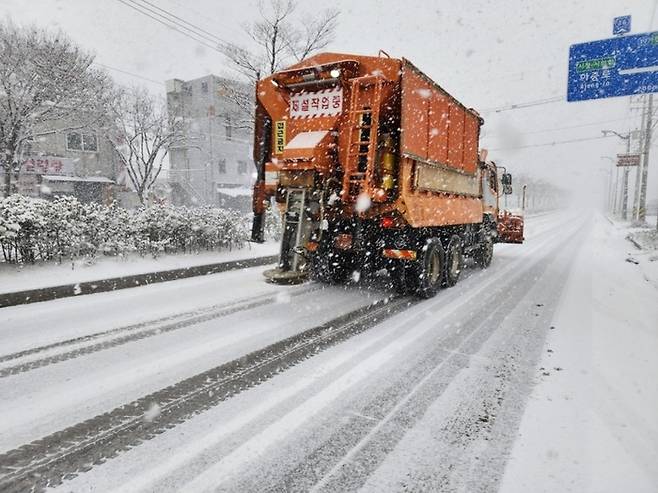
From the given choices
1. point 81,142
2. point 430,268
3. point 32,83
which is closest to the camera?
point 430,268

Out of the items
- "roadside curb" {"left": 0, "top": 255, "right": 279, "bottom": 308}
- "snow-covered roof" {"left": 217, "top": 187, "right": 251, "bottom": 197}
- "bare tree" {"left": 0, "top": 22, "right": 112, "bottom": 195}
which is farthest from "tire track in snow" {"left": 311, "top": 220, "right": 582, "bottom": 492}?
"snow-covered roof" {"left": 217, "top": 187, "right": 251, "bottom": 197}

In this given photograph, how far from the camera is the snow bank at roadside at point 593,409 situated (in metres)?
2.47

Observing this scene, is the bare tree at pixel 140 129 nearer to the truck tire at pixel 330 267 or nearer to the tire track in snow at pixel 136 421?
the truck tire at pixel 330 267

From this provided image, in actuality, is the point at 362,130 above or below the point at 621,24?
below

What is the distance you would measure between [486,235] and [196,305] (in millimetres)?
7928

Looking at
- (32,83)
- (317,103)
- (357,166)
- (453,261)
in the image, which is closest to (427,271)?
(453,261)

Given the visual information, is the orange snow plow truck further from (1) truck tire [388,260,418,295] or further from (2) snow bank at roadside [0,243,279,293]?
(2) snow bank at roadside [0,243,279,293]

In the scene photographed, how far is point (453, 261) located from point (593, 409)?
5.22 metres

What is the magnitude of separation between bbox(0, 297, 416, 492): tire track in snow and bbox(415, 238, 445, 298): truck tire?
2.71 meters

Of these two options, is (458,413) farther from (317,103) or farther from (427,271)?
(317,103)

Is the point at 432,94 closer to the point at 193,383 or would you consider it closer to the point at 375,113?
the point at 375,113

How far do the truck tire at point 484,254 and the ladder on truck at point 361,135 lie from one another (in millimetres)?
5688

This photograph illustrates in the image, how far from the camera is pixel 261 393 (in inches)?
135

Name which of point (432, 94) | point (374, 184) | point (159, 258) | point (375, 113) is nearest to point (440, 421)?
point (374, 184)
